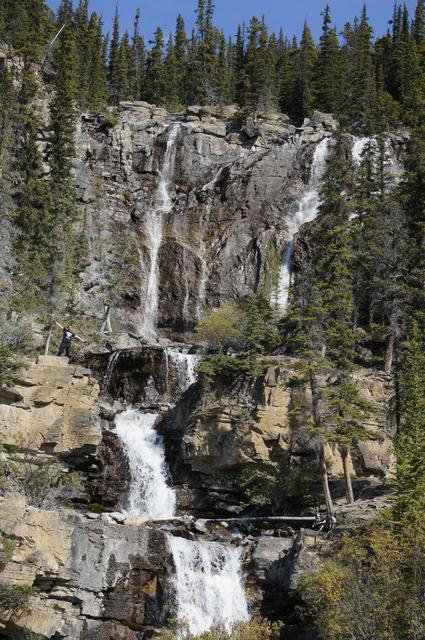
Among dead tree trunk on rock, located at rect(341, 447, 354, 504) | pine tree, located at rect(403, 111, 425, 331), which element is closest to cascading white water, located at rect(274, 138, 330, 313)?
pine tree, located at rect(403, 111, 425, 331)

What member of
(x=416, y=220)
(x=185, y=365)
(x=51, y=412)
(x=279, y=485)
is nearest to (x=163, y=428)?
(x=185, y=365)

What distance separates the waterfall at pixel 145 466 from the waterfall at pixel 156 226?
15.4 m

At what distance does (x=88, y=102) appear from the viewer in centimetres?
7719

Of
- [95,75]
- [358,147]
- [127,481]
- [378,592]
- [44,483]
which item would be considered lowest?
[378,592]

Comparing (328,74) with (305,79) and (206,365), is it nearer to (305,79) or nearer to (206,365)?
(305,79)

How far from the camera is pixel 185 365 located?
4334 centimetres

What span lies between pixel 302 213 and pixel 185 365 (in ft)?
73.5

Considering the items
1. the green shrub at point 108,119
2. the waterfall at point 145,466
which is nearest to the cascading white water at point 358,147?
the green shrub at point 108,119

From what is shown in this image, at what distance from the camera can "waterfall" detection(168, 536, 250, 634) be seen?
29.0 metres

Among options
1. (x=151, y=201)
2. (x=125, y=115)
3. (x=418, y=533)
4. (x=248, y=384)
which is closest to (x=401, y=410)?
(x=248, y=384)

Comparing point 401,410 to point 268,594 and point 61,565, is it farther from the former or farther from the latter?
point 61,565

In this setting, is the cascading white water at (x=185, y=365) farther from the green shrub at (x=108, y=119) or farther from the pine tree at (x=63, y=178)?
the green shrub at (x=108, y=119)

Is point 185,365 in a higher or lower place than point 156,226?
lower

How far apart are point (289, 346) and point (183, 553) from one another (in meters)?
16.0
